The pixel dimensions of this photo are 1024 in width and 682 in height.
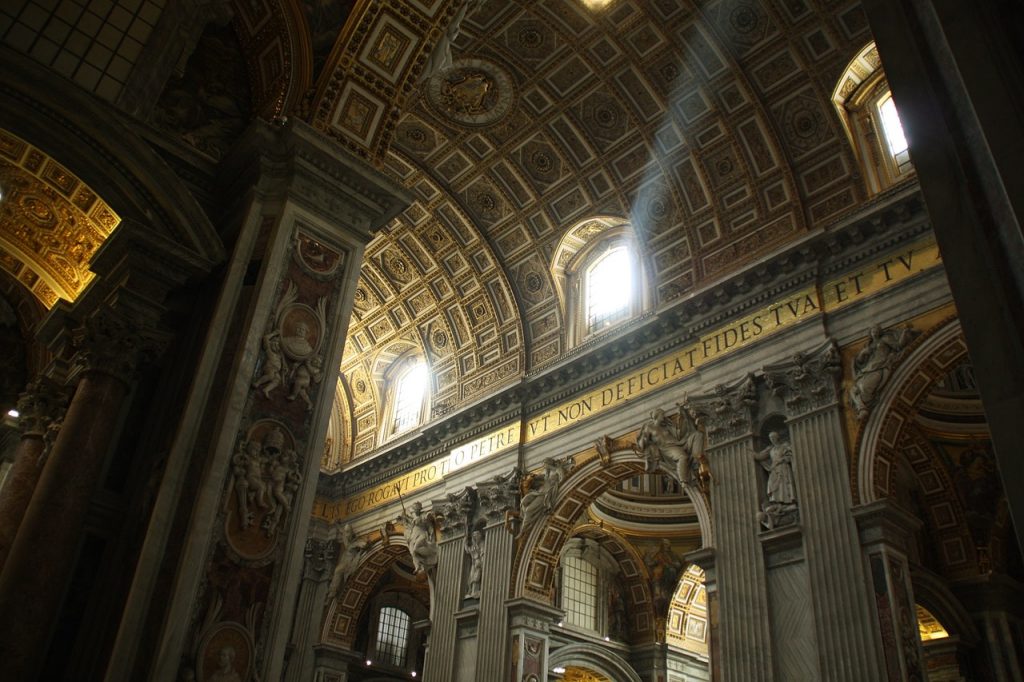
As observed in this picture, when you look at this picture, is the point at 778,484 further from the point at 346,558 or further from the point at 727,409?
the point at 346,558

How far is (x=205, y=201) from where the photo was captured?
9414 mm

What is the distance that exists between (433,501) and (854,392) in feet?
31.6

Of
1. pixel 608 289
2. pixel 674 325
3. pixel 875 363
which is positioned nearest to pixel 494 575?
pixel 674 325

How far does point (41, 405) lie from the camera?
33.4 ft

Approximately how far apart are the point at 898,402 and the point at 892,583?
2466 mm

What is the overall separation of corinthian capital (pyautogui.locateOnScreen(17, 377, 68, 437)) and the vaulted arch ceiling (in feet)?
15.9

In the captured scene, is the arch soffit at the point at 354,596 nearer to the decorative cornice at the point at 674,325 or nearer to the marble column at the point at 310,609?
the marble column at the point at 310,609

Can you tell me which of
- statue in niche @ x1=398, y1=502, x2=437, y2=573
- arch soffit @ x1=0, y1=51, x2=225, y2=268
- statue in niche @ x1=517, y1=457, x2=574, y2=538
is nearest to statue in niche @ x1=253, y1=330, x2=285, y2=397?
arch soffit @ x1=0, y1=51, x2=225, y2=268

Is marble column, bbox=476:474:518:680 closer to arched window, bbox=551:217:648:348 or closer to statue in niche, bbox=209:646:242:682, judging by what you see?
arched window, bbox=551:217:648:348

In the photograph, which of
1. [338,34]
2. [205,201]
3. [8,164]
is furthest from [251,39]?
[8,164]

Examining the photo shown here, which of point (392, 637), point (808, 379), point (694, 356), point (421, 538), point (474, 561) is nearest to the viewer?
point (808, 379)

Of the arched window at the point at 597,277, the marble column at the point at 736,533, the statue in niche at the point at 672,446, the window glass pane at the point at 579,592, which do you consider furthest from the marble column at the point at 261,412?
the window glass pane at the point at 579,592

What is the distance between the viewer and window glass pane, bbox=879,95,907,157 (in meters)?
12.9

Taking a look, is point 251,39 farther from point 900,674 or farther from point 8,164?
point 900,674
